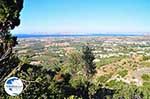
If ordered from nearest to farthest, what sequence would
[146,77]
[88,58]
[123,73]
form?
[88,58]
[146,77]
[123,73]

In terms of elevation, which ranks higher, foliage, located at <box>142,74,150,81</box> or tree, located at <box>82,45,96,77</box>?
tree, located at <box>82,45,96,77</box>

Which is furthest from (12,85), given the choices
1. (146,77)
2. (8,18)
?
(146,77)

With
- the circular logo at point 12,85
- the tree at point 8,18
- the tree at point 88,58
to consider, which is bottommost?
the tree at point 88,58

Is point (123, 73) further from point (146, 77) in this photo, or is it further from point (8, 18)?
point (8, 18)

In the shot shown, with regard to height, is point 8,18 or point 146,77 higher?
point 8,18

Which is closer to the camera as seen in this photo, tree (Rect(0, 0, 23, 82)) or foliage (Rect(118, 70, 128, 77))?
tree (Rect(0, 0, 23, 82))

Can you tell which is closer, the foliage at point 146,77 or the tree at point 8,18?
the tree at point 8,18

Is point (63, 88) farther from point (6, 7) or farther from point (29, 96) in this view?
point (6, 7)

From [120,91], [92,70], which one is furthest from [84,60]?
[120,91]

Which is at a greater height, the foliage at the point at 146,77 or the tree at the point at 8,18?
the tree at the point at 8,18

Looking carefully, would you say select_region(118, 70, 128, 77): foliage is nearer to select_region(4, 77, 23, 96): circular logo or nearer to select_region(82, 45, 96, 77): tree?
select_region(82, 45, 96, 77): tree

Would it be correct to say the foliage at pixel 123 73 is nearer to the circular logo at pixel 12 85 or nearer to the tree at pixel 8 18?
the tree at pixel 8 18

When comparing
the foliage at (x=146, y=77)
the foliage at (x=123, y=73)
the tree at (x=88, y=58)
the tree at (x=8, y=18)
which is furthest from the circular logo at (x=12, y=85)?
the foliage at (x=123, y=73)

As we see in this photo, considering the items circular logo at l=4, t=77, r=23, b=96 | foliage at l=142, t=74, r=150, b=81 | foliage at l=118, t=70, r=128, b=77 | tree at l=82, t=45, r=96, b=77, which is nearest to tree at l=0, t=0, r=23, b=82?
circular logo at l=4, t=77, r=23, b=96
